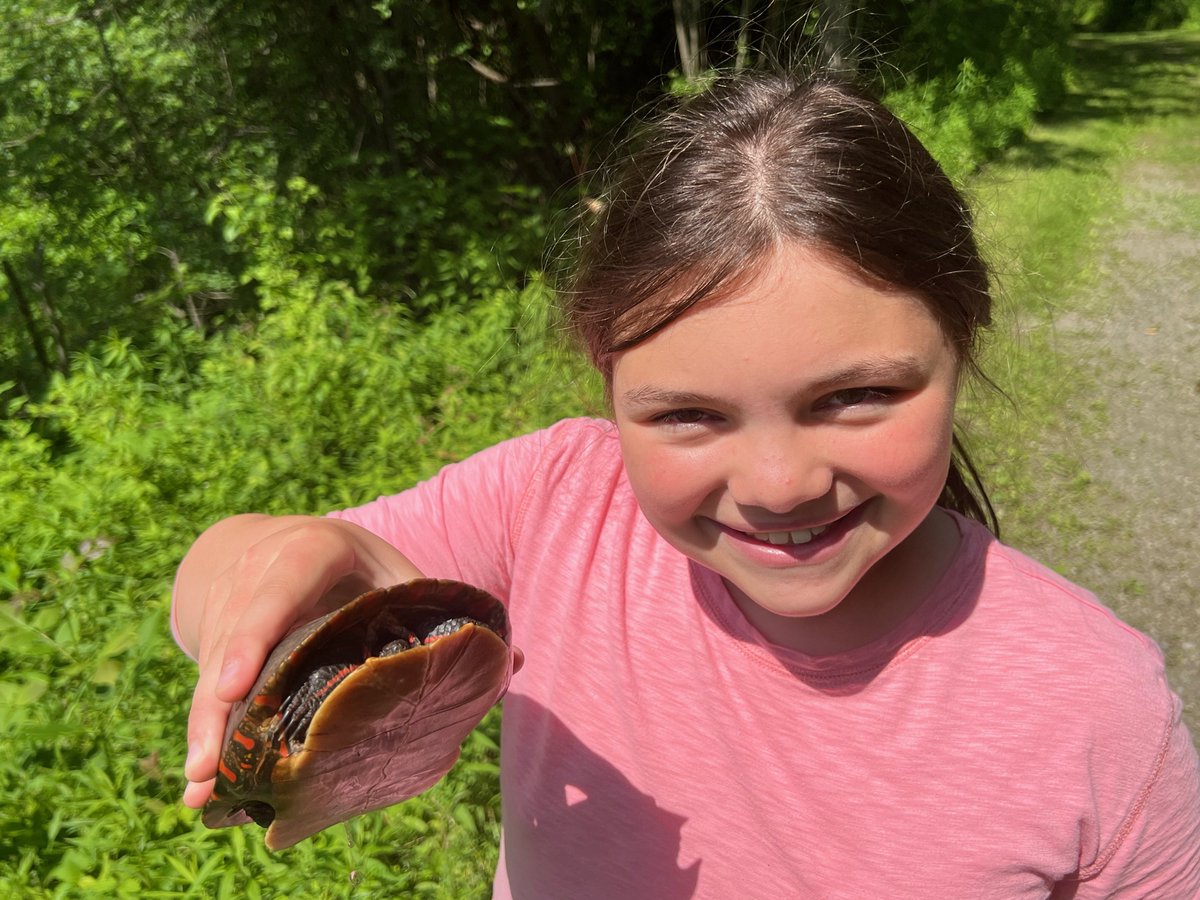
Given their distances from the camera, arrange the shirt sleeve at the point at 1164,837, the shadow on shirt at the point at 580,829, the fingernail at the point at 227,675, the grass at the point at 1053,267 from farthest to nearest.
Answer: the grass at the point at 1053,267 < the shadow on shirt at the point at 580,829 < the shirt sleeve at the point at 1164,837 < the fingernail at the point at 227,675

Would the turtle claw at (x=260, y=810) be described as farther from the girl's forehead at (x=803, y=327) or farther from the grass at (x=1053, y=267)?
the grass at (x=1053, y=267)

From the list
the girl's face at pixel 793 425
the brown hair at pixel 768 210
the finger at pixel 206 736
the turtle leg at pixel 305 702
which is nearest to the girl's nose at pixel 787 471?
the girl's face at pixel 793 425

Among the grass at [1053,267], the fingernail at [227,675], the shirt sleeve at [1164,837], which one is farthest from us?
the grass at [1053,267]

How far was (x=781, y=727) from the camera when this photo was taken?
47.1 inches

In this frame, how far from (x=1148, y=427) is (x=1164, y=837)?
15.4ft

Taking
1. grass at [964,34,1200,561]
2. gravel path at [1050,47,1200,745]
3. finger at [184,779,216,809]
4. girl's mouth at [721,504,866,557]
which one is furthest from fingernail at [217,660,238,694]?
gravel path at [1050,47,1200,745]

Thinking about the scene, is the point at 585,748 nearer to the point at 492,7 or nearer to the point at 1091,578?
the point at 1091,578

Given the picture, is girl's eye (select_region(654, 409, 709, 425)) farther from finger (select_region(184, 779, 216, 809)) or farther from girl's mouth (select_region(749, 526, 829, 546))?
finger (select_region(184, 779, 216, 809))

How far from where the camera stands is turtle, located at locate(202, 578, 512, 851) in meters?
0.93

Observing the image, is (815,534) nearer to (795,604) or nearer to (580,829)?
(795,604)

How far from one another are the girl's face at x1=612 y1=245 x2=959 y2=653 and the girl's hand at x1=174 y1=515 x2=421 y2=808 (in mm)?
367

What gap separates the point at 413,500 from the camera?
143 cm

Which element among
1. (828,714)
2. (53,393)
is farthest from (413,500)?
(53,393)

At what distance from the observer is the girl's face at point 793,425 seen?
3.09 feet
